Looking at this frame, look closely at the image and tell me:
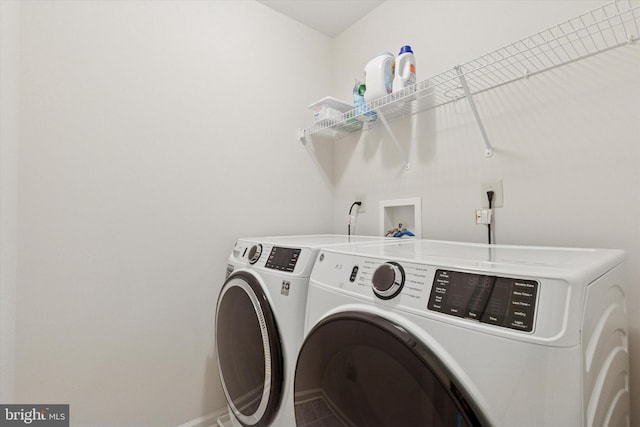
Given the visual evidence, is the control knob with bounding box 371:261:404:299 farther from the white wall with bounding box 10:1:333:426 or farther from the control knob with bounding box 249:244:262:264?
the white wall with bounding box 10:1:333:426

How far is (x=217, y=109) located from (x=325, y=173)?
833 millimetres

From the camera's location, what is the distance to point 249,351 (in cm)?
116

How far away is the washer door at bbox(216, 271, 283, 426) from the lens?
40.4 inches

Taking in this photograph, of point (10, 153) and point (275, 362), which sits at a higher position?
point (10, 153)

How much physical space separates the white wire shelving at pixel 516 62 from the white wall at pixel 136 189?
1.88 ft

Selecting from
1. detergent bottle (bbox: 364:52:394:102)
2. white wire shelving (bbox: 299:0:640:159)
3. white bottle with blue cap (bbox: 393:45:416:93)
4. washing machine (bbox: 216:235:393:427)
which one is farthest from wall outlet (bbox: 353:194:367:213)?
washing machine (bbox: 216:235:393:427)

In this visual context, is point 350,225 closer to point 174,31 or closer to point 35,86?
point 174,31

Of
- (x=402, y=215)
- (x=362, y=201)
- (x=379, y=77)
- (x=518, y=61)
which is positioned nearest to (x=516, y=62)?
(x=518, y=61)

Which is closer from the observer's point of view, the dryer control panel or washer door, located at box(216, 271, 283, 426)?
the dryer control panel

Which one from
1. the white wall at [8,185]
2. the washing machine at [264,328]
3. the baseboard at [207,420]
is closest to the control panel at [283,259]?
the washing machine at [264,328]

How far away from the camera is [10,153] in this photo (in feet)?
3.57

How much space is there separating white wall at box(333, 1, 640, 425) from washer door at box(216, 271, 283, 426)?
37.0 inches

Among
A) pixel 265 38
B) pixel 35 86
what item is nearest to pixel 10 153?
pixel 35 86

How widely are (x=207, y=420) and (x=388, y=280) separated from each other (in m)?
1.48
